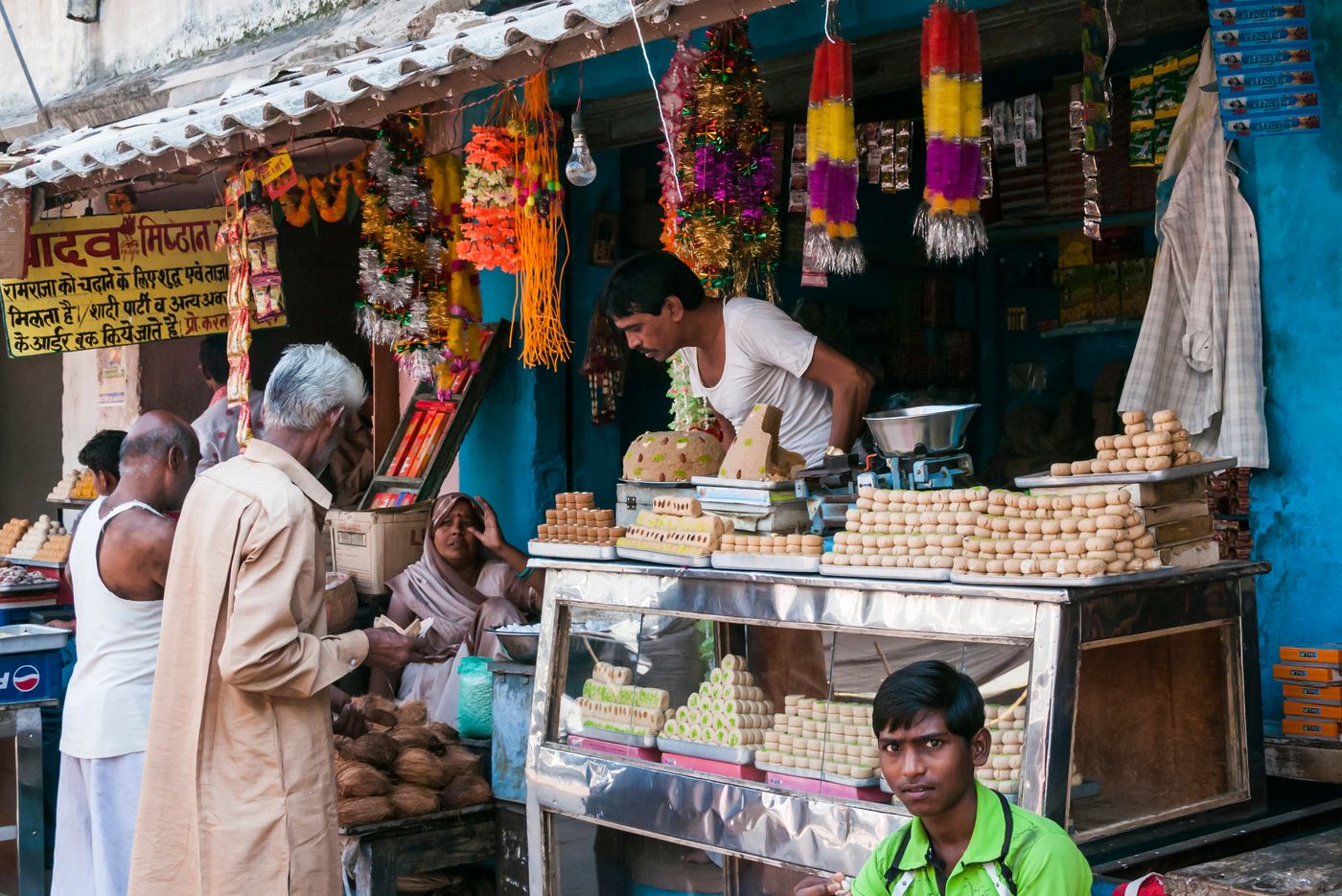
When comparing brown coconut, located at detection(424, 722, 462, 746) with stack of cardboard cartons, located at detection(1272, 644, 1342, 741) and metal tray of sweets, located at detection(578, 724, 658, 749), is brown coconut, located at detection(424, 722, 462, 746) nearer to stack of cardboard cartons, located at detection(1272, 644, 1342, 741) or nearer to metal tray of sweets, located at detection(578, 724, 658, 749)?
metal tray of sweets, located at detection(578, 724, 658, 749)

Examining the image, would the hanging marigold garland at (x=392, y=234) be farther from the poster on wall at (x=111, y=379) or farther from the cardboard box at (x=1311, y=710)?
the poster on wall at (x=111, y=379)

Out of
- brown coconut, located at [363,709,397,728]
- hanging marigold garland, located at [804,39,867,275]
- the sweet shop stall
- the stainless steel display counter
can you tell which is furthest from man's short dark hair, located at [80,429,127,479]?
hanging marigold garland, located at [804,39,867,275]

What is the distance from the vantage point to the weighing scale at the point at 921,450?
12.3 feet

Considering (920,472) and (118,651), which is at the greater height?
(920,472)

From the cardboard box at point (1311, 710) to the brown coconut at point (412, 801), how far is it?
2.60 metres

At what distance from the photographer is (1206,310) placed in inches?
177

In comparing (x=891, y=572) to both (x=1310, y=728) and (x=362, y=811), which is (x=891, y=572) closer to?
(x=1310, y=728)

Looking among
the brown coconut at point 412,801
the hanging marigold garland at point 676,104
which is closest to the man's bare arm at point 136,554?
the brown coconut at point 412,801

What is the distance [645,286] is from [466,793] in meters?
1.76

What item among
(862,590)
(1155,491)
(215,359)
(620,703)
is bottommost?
(620,703)

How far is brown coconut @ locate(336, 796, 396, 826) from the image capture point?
460cm

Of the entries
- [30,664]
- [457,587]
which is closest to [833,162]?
[457,587]

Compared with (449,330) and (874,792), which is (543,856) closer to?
(874,792)

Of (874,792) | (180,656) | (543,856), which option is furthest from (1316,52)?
(180,656)
